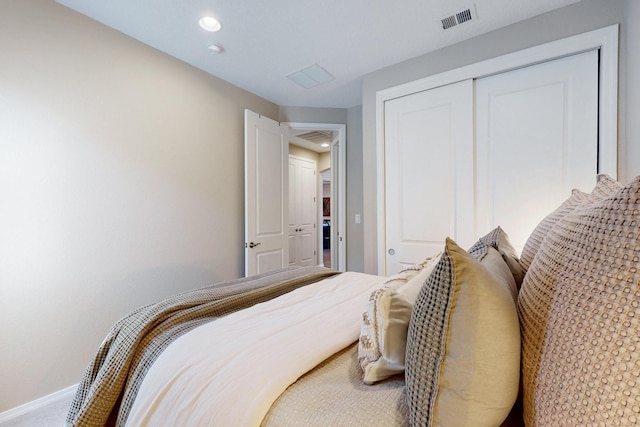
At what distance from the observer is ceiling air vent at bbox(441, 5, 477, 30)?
6.15ft

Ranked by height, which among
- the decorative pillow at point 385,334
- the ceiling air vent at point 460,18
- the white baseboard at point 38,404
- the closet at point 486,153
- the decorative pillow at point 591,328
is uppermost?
the ceiling air vent at point 460,18

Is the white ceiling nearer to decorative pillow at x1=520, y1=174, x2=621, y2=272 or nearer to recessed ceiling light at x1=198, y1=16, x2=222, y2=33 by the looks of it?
recessed ceiling light at x1=198, y1=16, x2=222, y2=33

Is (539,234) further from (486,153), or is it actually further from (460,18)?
(460,18)

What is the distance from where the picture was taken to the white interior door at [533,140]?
1.80 m

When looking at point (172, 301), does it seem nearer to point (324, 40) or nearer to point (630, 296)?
point (630, 296)

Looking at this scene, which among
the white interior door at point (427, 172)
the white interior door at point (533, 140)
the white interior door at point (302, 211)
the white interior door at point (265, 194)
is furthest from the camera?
the white interior door at point (302, 211)

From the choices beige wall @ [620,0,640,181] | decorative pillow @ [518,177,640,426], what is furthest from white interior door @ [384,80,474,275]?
decorative pillow @ [518,177,640,426]

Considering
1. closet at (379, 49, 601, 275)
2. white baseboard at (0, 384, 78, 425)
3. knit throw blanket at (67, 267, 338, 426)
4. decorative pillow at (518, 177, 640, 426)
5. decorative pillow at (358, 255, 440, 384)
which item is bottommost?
white baseboard at (0, 384, 78, 425)

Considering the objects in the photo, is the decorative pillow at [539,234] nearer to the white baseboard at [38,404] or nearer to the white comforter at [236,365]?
the white comforter at [236,365]

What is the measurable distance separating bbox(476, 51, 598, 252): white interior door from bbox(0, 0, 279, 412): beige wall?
2598 mm

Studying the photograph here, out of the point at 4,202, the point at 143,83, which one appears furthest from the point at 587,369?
the point at 143,83

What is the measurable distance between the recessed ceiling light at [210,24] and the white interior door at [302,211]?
10.8 ft

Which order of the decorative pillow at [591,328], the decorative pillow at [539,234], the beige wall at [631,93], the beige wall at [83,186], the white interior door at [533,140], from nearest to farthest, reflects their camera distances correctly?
the decorative pillow at [591,328]
the decorative pillow at [539,234]
the beige wall at [631,93]
the beige wall at [83,186]
the white interior door at [533,140]

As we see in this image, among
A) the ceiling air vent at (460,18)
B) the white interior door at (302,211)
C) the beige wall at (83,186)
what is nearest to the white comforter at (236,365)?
A: the beige wall at (83,186)
